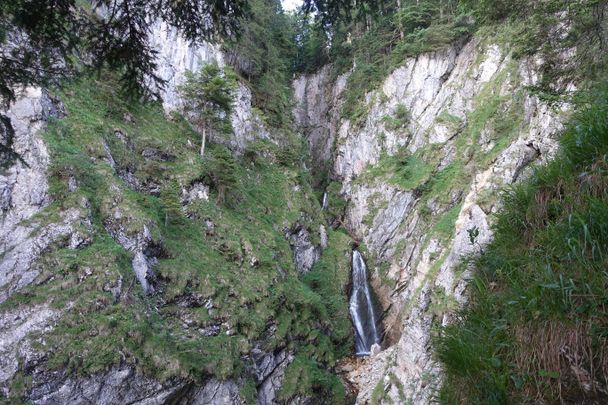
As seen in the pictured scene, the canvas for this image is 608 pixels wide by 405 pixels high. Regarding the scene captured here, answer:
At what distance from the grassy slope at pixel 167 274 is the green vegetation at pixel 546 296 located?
25.3 feet

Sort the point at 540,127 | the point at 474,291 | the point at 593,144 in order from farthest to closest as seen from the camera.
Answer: the point at 540,127 < the point at 474,291 < the point at 593,144

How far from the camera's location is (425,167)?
750 inches

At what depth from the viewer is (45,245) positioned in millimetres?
8289

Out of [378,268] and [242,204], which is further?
[378,268]

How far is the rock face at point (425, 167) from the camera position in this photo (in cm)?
1050

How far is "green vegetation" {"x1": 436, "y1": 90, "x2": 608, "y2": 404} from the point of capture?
1792 mm

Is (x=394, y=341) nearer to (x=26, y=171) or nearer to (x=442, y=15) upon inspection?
(x=26, y=171)

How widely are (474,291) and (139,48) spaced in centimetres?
445

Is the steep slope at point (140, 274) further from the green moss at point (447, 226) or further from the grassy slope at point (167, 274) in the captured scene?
the green moss at point (447, 226)

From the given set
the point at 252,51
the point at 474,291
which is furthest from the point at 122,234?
the point at 252,51

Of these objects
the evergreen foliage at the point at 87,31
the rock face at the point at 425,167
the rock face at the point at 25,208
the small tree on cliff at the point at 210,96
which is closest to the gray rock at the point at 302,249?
the rock face at the point at 425,167

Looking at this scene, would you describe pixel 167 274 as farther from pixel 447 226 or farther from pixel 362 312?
pixel 447 226

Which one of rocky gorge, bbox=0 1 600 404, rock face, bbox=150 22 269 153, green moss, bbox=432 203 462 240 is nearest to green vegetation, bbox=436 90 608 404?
rocky gorge, bbox=0 1 600 404

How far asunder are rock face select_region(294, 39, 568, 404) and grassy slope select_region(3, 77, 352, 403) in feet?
9.74
